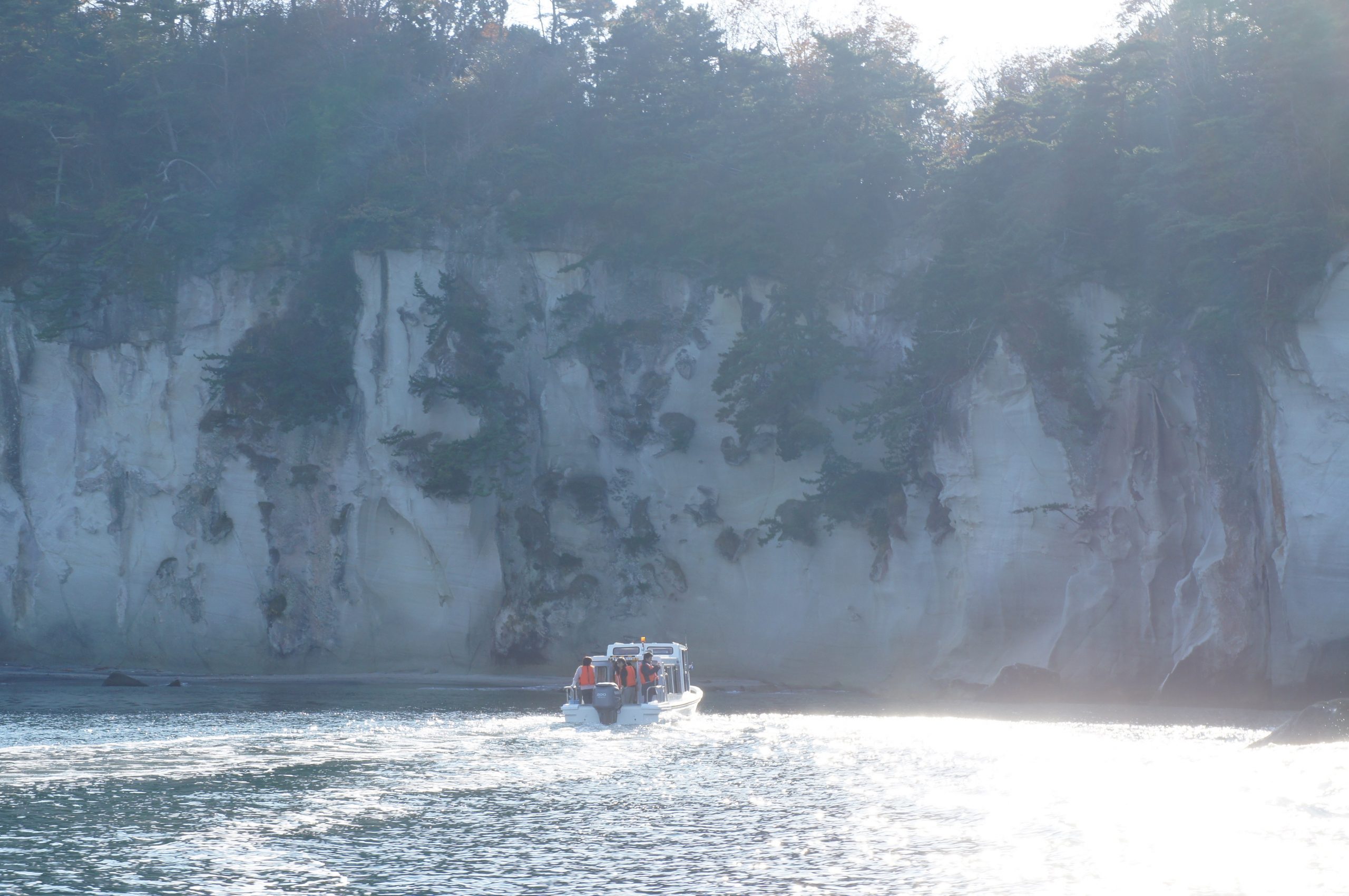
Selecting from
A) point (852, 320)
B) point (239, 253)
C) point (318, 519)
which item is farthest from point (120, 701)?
point (852, 320)

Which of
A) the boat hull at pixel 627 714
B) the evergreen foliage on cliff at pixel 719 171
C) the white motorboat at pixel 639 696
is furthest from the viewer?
the evergreen foliage on cliff at pixel 719 171

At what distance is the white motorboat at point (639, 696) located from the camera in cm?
2536

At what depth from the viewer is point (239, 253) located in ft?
145

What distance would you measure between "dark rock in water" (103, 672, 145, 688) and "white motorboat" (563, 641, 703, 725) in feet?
52.7

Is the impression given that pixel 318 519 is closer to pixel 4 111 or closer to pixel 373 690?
pixel 373 690

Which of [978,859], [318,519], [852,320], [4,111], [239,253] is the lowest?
[978,859]

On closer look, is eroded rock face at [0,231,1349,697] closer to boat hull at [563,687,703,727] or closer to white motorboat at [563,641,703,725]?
white motorboat at [563,641,703,725]

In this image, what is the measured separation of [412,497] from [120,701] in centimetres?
1140

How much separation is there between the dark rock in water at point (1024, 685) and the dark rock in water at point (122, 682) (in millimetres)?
22924

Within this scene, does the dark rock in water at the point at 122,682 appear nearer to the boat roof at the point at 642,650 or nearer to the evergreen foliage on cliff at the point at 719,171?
the evergreen foliage on cliff at the point at 719,171

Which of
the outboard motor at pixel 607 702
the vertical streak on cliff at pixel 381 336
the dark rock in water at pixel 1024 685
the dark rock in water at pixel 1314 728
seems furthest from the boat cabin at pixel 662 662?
the vertical streak on cliff at pixel 381 336

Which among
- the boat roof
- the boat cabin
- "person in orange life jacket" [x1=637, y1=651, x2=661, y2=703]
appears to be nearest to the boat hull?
"person in orange life jacket" [x1=637, y1=651, x2=661, y2=703]

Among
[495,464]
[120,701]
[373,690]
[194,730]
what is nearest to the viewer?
[194,730]

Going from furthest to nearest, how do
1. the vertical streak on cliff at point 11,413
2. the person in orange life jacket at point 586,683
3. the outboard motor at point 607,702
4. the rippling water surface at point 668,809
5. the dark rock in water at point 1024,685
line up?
the vertical streak on cliff at point 11,413
the dark rock in water at point 1024,685
the person in orange life jacket at point 586,683
the outboard motor at point 607,702
the rippling water surface at point 668,809
